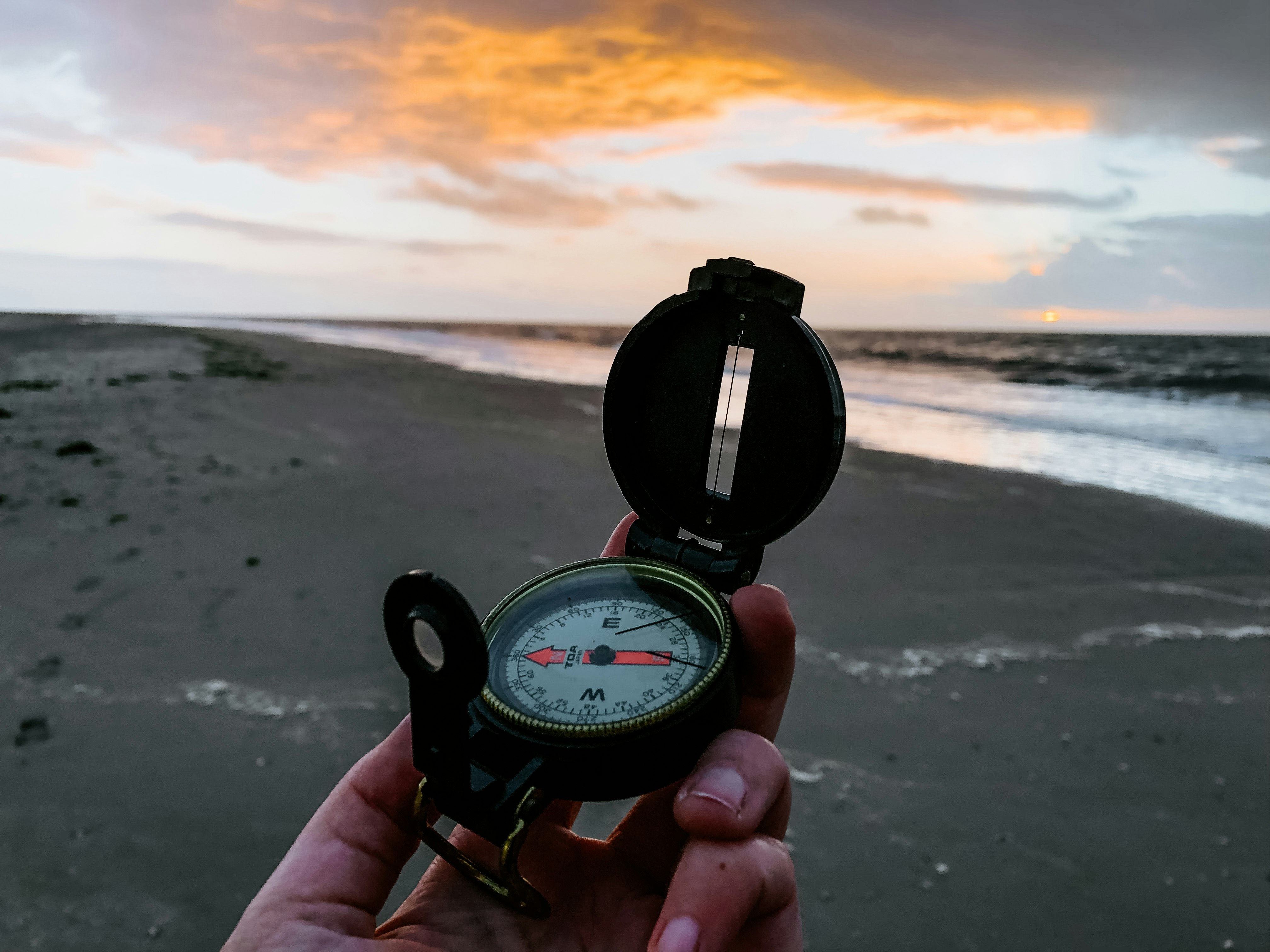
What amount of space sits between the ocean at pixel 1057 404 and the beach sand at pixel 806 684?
6.09 feet

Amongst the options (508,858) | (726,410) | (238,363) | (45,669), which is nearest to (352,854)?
(508,858)

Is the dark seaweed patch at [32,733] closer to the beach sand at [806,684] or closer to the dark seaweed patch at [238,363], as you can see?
the beach sand at [806,684]

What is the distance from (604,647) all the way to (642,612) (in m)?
0.14

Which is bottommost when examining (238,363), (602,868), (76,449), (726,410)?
(76,449)

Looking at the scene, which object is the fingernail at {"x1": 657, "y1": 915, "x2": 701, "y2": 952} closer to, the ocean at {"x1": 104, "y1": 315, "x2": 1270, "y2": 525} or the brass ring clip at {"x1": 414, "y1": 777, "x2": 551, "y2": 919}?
the brass ring clip at {"x1": 414, "y1": 777, "x2": 551, "y2": 919}

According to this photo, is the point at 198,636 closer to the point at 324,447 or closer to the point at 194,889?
the point at 194,889

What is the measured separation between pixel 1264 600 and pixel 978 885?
3762 millimetres

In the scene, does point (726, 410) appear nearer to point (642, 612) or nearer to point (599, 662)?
point (642, 612)

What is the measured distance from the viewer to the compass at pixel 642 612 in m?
1.37

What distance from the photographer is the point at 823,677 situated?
402 cm

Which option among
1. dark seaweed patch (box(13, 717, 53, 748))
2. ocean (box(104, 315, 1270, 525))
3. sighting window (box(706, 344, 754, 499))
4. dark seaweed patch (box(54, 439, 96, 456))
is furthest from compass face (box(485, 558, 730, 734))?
ocean (box(104, 315, 1270, 525))

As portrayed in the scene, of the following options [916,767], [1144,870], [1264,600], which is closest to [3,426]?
[916,767]

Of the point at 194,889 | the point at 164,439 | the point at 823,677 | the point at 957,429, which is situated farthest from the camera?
the point at 957,429

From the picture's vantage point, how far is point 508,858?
1.30 meters
